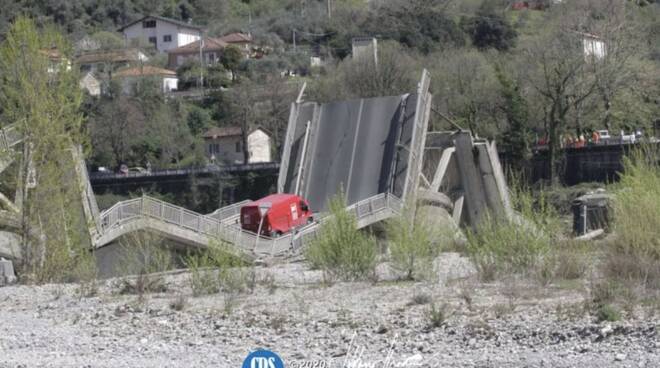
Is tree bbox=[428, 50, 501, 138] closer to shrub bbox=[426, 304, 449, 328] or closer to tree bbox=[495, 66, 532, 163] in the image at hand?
tree bbox=[495, 66, 532, 163]

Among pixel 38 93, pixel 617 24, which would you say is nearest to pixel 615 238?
pixel 38 93

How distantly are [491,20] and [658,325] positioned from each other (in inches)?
2741

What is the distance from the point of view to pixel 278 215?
28734 millimetres

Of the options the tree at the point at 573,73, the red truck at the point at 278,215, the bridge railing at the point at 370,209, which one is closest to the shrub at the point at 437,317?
the bridge railing at the point at 370,209

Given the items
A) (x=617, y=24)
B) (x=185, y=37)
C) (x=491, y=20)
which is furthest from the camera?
(x=185, y=37)

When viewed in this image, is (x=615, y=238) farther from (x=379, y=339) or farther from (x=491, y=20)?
(x=491, y=20)

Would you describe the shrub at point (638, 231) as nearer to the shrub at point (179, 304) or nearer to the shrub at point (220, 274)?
the shrub at point (220, 274)

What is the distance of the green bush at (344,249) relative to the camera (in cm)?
1731

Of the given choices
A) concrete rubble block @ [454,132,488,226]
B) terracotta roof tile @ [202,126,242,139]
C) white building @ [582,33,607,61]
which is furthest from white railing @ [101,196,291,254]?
terracotta roof tile @ [202,126,242,139]

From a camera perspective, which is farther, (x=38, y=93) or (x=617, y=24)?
(x=617, y=24)

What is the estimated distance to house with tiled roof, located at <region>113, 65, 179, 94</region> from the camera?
6844cm

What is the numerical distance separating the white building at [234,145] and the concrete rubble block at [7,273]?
134 feet

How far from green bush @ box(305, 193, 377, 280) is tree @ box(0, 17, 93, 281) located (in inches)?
210

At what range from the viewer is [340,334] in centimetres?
1262
